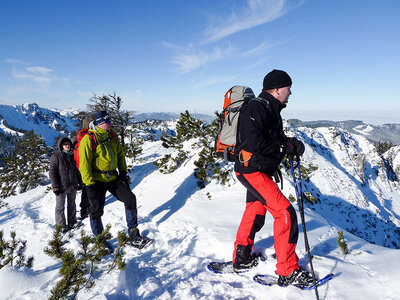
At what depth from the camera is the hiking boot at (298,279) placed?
2.77m

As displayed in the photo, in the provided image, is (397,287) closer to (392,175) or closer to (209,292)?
(209,292)

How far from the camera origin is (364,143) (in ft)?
201

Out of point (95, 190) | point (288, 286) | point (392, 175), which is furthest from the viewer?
point (392, 175)

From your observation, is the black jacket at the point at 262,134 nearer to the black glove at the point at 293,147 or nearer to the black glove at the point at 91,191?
the black glove at the point at 293,147

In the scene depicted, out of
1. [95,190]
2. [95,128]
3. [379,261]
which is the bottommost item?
[379,261]

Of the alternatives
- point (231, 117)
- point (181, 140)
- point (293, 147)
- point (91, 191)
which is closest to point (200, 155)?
point (181, 140)

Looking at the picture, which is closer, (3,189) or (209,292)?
(209,292)

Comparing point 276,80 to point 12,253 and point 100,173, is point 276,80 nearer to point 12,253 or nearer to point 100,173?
point 100,173

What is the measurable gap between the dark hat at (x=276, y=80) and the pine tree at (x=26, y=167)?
1776 cm

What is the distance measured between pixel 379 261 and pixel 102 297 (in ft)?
13.1

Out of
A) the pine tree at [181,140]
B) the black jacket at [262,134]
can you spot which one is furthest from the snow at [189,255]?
the black jacket at [262,134]

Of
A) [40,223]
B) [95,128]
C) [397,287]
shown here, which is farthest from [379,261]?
[40,223]

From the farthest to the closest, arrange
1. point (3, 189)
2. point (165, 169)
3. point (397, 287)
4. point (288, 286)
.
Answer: point (3, 189) → point (165, 169) → point (288, 286) → point (397, 287)

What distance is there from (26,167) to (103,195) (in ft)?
59.0
